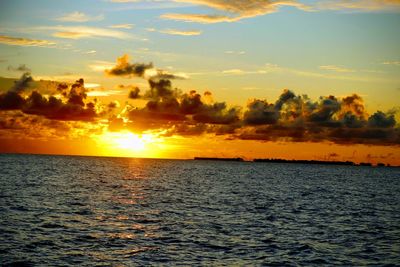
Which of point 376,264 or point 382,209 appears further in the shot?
point 382,209

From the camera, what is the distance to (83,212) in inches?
2527

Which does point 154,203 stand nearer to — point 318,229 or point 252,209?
point 252,209

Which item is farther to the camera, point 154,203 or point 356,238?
point 154,203

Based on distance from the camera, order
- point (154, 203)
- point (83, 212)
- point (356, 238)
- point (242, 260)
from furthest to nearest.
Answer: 1. point (154, 203)
2. point (83, 212)
3. point (356, 238)
4. point (242, 260)

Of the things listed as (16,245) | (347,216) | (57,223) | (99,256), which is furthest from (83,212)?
(347,216)

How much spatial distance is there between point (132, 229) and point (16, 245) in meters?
13.4

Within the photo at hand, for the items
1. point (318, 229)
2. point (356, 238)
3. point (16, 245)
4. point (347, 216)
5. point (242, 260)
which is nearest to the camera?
point (242, 260)

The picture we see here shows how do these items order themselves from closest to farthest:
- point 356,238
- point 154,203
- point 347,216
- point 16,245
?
point 16,245
point 356,238
point 347,216
point 154,203

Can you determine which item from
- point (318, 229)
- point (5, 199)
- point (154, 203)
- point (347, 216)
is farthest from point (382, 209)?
point (5, 199)

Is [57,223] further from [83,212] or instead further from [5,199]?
[5,199]

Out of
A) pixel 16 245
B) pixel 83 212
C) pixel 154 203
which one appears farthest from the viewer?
pixel 154 203

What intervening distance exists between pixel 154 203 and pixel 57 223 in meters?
27.6

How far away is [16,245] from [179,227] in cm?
1791

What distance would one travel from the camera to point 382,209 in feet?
276
